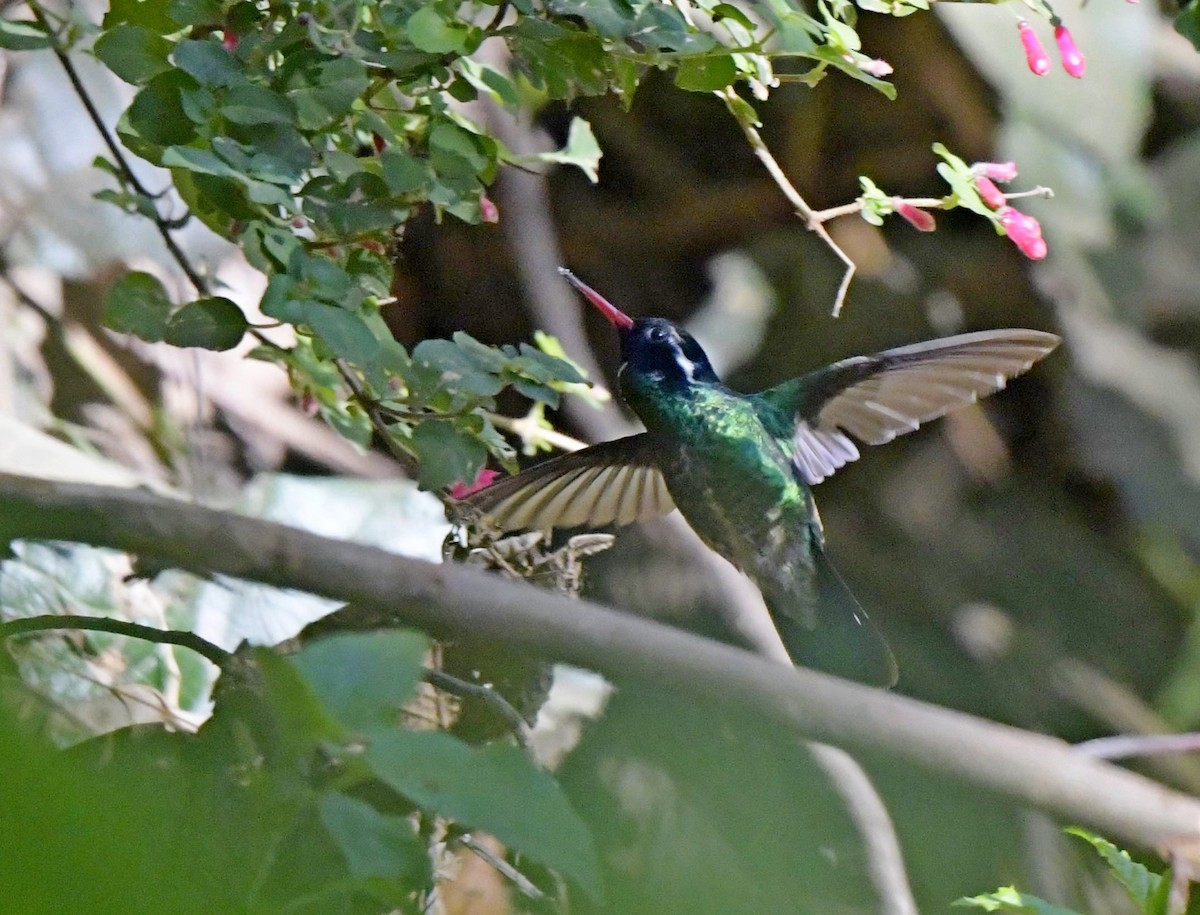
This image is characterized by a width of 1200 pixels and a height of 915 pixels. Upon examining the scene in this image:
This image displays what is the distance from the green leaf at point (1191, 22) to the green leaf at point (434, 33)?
1.29 feet

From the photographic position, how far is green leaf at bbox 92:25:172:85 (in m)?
0.82

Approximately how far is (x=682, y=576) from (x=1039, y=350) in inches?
39.7

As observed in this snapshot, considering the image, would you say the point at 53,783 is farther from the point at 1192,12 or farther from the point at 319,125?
the point at 319,125

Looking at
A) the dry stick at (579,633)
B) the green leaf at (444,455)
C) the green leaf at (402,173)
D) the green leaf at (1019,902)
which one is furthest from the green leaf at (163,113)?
the green leaf at (1019,902)

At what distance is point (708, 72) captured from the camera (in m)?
0.84

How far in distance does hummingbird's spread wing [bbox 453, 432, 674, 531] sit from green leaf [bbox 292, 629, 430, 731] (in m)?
0.68

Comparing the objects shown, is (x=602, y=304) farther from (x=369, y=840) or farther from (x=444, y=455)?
(x=369, y=840)

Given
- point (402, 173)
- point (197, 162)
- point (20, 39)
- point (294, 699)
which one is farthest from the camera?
point (20, 39)

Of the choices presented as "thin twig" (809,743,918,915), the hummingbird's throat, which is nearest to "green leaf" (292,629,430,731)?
the hummingbird's throat

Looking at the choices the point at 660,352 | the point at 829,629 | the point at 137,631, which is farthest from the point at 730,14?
the point at 829,629

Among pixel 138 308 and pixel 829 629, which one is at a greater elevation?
pixel 138 308

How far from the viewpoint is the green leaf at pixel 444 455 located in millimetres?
865

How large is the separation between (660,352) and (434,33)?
1.74ft

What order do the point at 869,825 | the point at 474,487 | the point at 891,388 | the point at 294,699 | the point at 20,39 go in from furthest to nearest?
1. the point at 869,825
2. the point at 891,388
3. the point at 474,487
4. the point at 20,39
5. the point at 294,699
